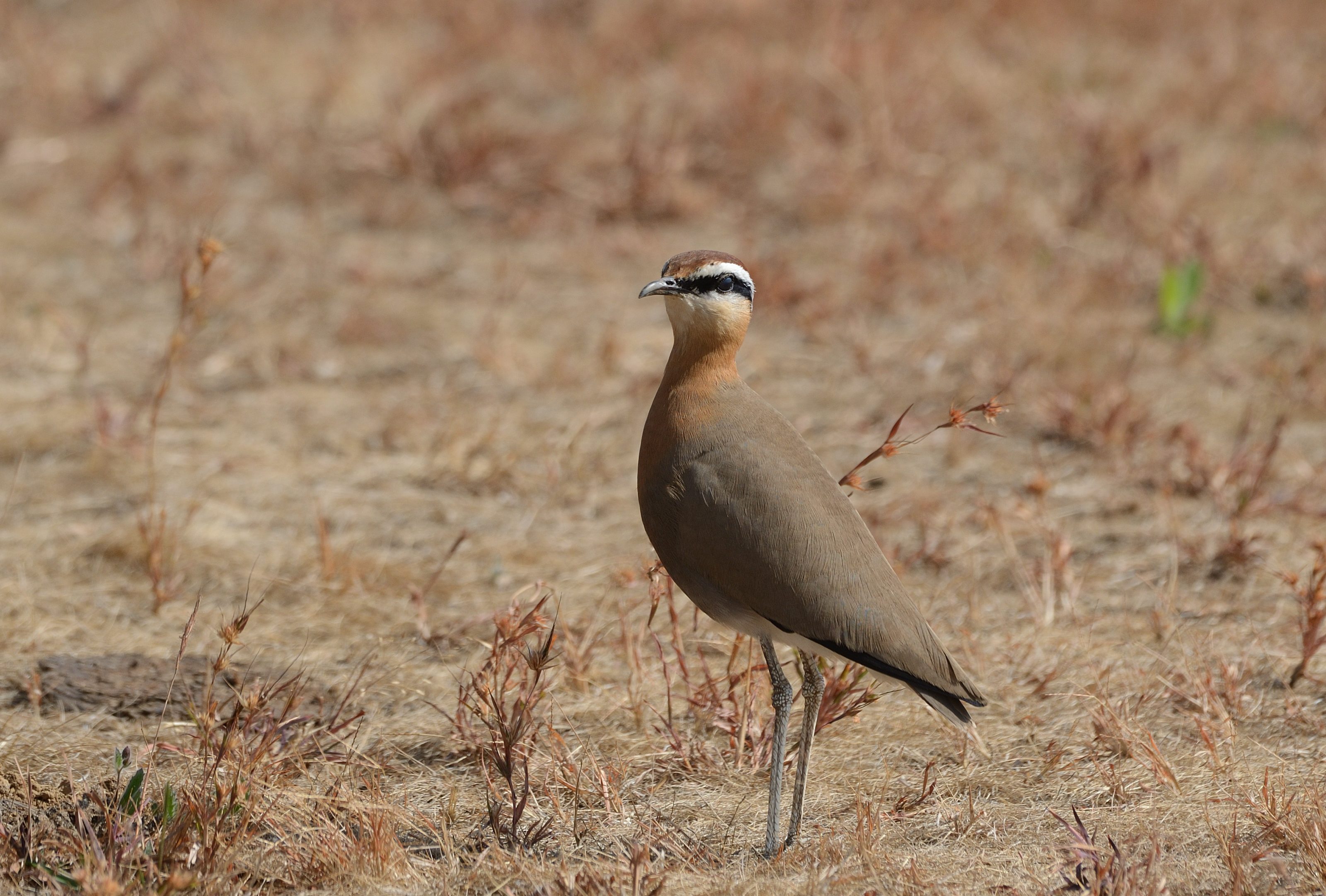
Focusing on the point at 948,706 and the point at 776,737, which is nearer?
the point at 948,706

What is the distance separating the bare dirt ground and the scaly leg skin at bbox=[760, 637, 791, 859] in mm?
77

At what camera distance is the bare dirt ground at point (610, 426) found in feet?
12.4

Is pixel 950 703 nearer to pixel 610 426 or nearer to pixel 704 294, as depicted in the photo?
pixel 704 294

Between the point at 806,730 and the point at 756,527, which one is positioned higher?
the point at 756,527

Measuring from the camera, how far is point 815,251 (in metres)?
8.90

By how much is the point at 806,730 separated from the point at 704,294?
1208 millimetres

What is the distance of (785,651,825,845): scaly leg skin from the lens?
3.77 metres

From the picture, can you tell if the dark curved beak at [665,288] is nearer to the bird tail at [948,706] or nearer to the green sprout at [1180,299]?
the bird tail at [948,706]

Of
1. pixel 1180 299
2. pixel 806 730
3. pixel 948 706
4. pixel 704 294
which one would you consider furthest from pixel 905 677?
pixel 1180 299

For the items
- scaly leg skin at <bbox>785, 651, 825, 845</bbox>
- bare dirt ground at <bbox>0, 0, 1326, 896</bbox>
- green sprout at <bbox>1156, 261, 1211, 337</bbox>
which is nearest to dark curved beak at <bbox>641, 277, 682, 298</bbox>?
bare dirt ground at <bbox>0, 0, 1326, 896</bbox>

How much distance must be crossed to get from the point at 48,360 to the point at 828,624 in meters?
5.26

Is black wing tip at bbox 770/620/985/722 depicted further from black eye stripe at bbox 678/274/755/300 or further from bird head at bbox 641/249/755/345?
black eye stripe at bbox 678/274/755/300

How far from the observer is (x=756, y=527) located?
3.68m

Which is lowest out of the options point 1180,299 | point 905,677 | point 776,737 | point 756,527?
point 776,737
